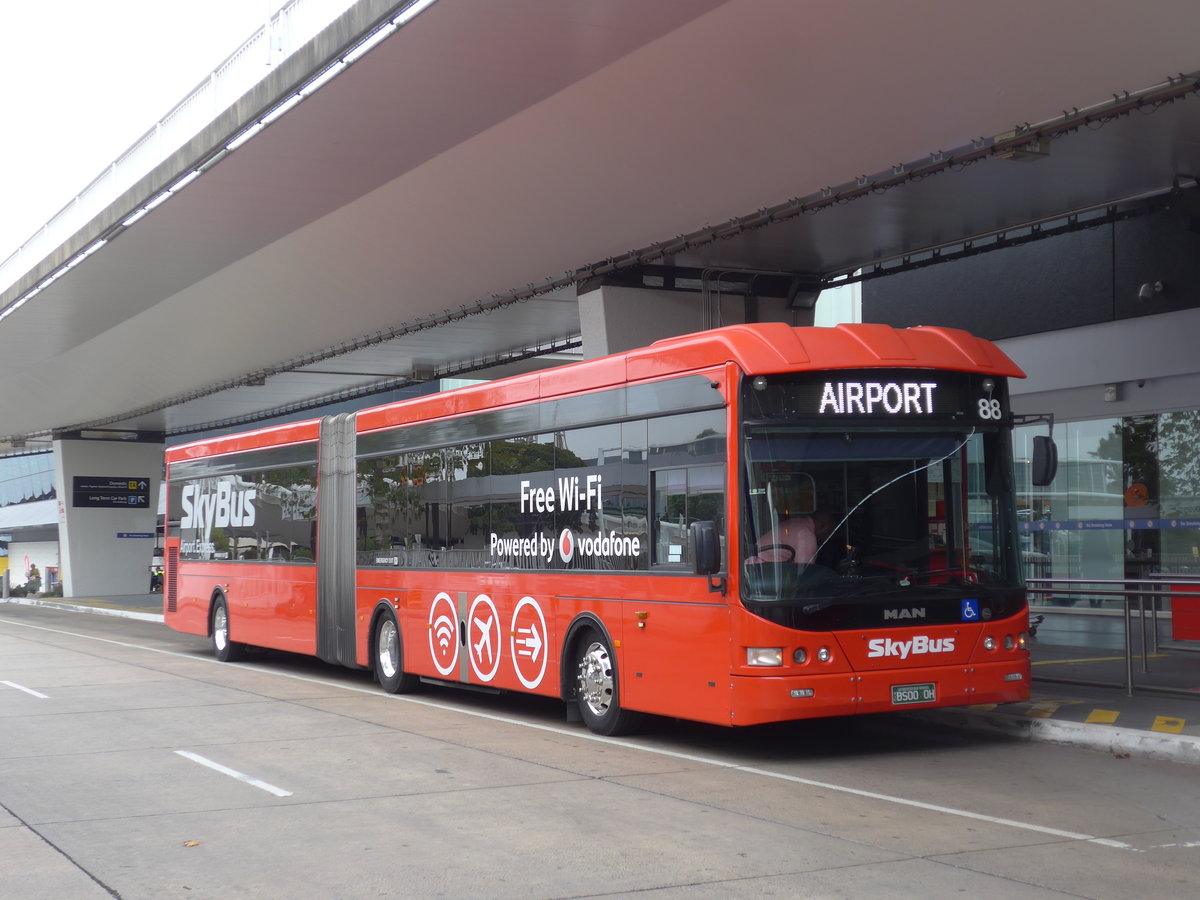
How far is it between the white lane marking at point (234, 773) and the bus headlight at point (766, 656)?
335cm

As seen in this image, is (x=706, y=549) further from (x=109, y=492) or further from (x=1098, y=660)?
(x=109, y=492)

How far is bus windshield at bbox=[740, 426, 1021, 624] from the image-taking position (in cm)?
1014

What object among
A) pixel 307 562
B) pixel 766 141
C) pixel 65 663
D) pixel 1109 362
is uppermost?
pixel 766 141

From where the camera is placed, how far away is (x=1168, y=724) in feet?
37.2

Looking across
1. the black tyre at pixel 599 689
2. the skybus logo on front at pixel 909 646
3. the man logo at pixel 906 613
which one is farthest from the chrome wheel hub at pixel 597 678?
the man logo at pixel 906 613

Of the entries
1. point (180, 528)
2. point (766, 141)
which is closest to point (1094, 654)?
point (766, 141)

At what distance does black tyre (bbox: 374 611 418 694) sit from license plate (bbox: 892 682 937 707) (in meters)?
6.83

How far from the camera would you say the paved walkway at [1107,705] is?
10.7 metres

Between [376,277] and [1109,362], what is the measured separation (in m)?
11.2

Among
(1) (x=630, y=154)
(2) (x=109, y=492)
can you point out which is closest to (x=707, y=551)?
(1) (x=630, y=154)

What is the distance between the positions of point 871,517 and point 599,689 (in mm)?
3068

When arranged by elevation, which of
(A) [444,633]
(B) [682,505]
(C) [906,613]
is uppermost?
(B) [682,505]

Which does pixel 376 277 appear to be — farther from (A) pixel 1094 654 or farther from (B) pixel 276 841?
(B) pixel 276 841

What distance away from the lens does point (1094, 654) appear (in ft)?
58.7
